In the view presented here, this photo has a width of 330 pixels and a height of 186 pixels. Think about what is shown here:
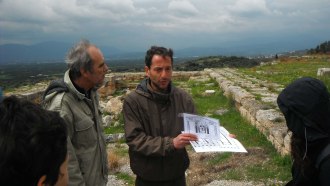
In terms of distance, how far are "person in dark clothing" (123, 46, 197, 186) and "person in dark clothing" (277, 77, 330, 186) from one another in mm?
1390

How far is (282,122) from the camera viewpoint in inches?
306

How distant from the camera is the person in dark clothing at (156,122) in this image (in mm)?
3617

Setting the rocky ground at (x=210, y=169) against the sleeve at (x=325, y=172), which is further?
the rocky ground at (x=210, y=169)

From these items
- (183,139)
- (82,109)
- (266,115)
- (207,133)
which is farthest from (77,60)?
(266,115)

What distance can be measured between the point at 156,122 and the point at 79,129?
0.74 meters

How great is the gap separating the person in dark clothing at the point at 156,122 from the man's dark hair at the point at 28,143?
184 centimetres

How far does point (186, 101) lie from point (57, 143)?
2180mm

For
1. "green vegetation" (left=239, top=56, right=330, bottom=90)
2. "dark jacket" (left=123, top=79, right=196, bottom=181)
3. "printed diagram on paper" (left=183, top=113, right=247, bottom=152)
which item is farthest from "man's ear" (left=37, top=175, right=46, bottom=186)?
"green vegetation" (left=239, top=56, right=330, bottom=90)

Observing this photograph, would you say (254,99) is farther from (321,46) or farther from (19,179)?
(321,46)

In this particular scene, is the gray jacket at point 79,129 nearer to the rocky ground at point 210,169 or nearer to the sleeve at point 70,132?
the sleeve at point 70,132

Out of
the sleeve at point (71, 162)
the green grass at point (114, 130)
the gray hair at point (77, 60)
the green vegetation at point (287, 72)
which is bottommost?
the green grass at point (114, 130)

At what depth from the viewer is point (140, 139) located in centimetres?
Result: 350

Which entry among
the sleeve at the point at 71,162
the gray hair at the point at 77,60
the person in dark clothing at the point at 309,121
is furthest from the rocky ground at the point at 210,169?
the person in dark clothing at the point at 309,121

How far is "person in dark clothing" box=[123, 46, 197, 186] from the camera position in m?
3.62
